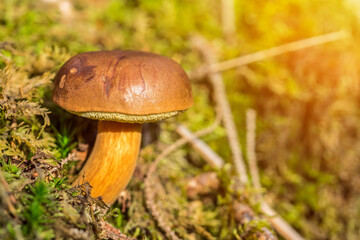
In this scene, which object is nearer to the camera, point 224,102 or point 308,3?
point 224,102

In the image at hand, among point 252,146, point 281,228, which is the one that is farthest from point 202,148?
point 281,228

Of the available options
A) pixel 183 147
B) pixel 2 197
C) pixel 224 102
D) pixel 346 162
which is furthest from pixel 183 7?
pixel 2 197

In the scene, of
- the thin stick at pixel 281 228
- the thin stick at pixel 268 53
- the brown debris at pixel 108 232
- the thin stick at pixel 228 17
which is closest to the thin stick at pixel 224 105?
the thin stick at pixel 268 53

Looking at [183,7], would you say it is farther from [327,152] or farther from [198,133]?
[327,152]

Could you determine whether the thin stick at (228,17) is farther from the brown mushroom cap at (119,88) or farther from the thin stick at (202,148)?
the brown mushroom cap at (119,88)

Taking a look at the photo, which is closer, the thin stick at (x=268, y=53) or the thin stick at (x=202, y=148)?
the thin stick at (x=202, y=148)

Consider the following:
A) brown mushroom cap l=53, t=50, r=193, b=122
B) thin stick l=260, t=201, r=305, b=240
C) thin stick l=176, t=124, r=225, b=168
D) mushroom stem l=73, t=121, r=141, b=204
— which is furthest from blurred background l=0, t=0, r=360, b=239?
brown mushroom cap l=53, t=50, r=193, b=122
